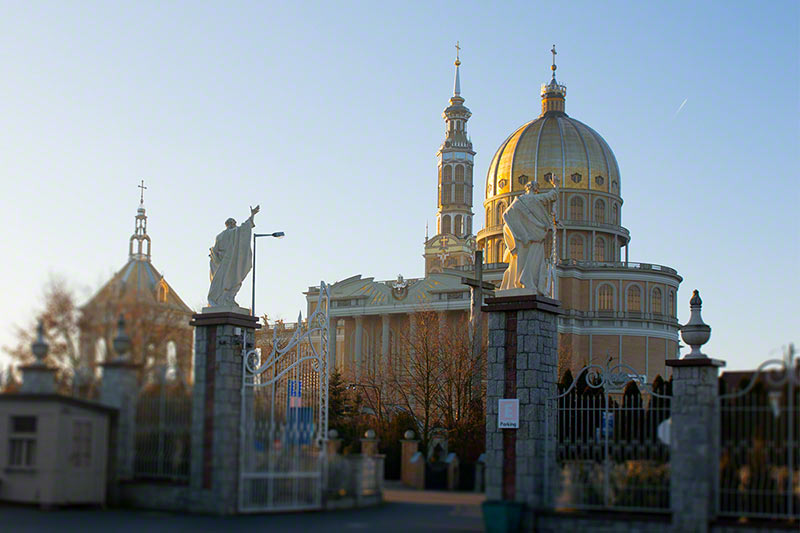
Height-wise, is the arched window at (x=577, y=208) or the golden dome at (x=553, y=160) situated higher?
the golden dome at (x=553, y=160)

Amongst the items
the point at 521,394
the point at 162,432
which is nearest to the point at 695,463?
the point at 521,394

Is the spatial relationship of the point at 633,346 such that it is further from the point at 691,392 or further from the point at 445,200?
the point at 691,392

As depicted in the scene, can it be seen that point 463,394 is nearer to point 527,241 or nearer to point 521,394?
point 527,241

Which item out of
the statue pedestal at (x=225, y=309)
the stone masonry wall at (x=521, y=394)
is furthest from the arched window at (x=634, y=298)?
the stone masonry wall at (x=521, y=394)

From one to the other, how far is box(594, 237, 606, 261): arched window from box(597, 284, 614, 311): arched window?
9.34 metres

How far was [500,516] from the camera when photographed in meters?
19.4

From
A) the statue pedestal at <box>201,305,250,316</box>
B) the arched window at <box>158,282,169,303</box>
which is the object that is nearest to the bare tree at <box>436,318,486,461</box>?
the arched window at <box>158,282,169,303</box>

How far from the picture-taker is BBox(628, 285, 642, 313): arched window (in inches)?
3957

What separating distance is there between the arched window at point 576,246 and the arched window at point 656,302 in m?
9.90

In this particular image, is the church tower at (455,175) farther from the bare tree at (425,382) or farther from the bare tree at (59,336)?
the bare tree at (59,336)

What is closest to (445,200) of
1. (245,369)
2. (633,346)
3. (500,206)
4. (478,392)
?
(500,206)

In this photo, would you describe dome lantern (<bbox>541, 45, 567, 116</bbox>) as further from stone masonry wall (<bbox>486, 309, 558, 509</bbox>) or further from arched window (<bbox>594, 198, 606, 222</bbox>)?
stone masonry wall (<bbox>486, 309, 558, 509</bbox>)

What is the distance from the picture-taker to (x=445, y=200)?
141250mm

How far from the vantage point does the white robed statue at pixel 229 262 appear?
24.9 meters
